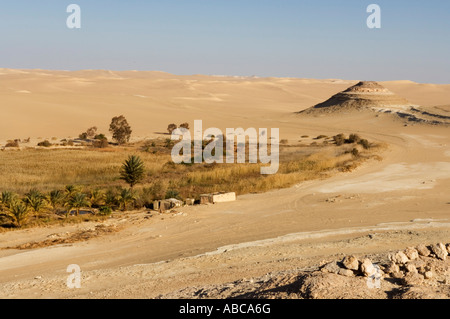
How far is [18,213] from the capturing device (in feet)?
52.5

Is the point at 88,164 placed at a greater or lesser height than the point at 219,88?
lesser

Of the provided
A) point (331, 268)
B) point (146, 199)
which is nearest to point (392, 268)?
point (331, 268)

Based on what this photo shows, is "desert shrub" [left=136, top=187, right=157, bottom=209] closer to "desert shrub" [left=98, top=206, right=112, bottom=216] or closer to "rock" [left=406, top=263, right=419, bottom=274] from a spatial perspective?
"desert shrub" [left=98, top=206, right=112, bottom=216]

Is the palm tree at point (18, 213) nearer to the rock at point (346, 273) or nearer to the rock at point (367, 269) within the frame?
the rock at point (346, 273)

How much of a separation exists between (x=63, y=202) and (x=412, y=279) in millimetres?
14302

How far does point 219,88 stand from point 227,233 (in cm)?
13386

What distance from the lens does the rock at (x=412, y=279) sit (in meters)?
7.79

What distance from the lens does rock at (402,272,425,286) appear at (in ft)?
25.5

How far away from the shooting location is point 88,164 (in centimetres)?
3095

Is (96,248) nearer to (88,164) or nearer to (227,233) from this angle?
(227,233)

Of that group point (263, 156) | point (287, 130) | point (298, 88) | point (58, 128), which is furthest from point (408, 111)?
point (298, 88)

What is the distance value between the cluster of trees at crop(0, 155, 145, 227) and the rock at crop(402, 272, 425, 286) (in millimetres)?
12005

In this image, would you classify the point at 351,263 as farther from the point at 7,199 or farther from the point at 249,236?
the point at 7,199

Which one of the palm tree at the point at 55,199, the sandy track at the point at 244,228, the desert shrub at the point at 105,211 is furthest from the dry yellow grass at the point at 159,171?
the desert shrub at the point at 105,211
